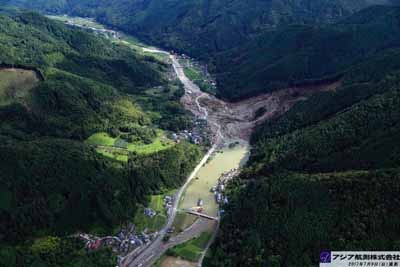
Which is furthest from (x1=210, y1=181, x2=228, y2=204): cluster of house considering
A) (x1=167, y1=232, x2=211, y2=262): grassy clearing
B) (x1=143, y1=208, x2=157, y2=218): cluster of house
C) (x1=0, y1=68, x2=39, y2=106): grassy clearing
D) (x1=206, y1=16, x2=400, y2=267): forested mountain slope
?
(x1=0, y1=68, x2=39, y2=106): grassy clearing

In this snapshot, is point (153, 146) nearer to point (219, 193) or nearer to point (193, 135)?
point (193, 135)

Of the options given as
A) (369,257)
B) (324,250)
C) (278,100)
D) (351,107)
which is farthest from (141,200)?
(278,100)

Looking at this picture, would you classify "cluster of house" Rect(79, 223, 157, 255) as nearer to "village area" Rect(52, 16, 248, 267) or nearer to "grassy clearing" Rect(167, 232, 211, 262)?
"village area" Rect(52, 16, 248, 267)

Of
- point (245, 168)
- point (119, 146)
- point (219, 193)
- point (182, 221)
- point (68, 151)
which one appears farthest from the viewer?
point (119, 146)

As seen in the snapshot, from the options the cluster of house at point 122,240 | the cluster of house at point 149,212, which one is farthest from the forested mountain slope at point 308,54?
the cluster of house at point 122,240

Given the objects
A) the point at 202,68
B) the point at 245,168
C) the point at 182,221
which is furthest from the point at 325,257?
the point at 202,68

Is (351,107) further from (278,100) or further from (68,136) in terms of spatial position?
(68,136)
